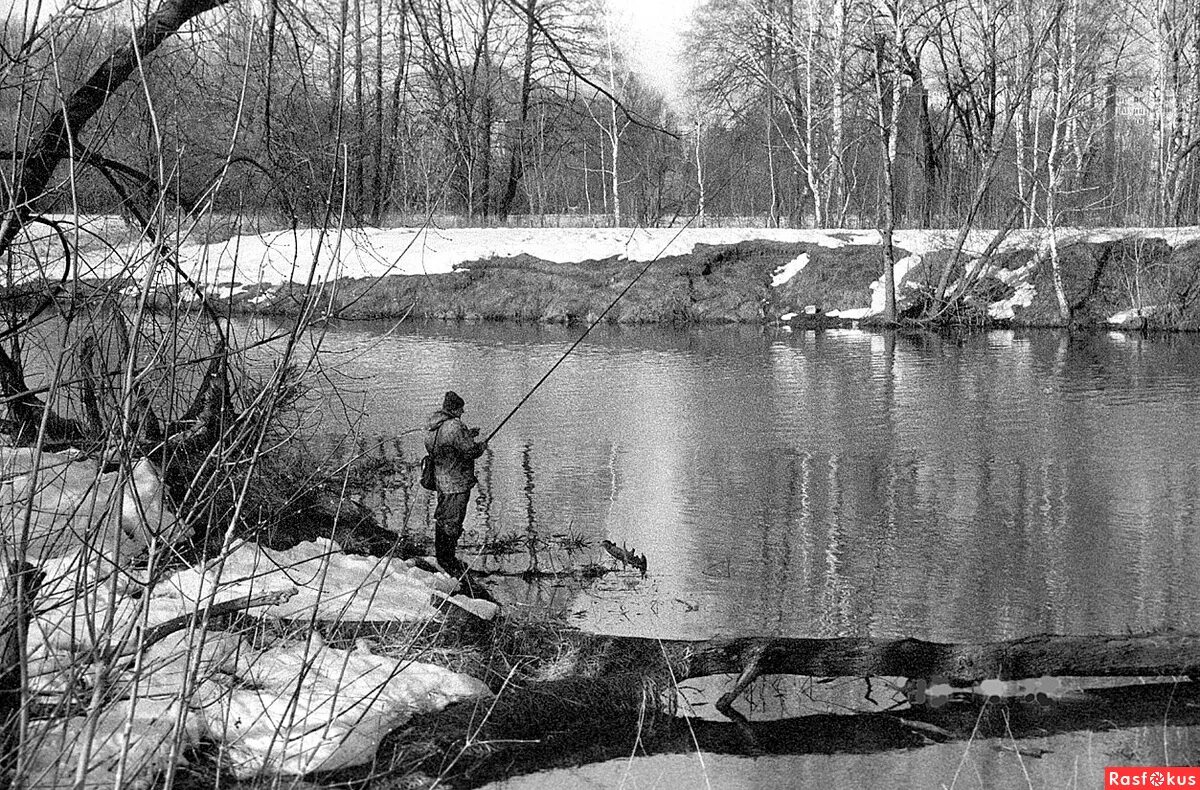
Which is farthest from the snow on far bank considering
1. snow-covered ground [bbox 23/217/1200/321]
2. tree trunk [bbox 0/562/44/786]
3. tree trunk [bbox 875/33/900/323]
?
tree trunk [bbox 0/562/44/786]

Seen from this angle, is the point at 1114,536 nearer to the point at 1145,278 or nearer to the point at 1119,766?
the point at 1119,766

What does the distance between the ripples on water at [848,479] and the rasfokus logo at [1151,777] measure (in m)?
2.22

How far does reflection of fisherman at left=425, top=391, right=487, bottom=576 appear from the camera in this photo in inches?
406

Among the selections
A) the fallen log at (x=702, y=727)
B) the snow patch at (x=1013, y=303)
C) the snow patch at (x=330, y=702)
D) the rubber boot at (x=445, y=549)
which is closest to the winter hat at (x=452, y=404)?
the rubber boot at (x=445, y=549)

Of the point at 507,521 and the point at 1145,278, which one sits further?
the point at 1145,278

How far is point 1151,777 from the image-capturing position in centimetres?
632

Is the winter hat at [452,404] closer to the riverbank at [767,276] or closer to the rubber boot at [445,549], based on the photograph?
the rubber boot at [445,549]

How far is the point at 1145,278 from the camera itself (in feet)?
97.9

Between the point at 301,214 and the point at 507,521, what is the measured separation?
4662 millimetres

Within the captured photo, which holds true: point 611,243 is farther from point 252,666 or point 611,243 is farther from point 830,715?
point 252,666

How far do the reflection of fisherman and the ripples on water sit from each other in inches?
30.8

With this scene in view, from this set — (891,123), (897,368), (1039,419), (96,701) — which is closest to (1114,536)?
(1039,419)

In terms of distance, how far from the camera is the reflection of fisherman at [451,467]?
10320mm

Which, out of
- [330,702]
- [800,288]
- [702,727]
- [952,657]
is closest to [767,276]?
[800,288]
